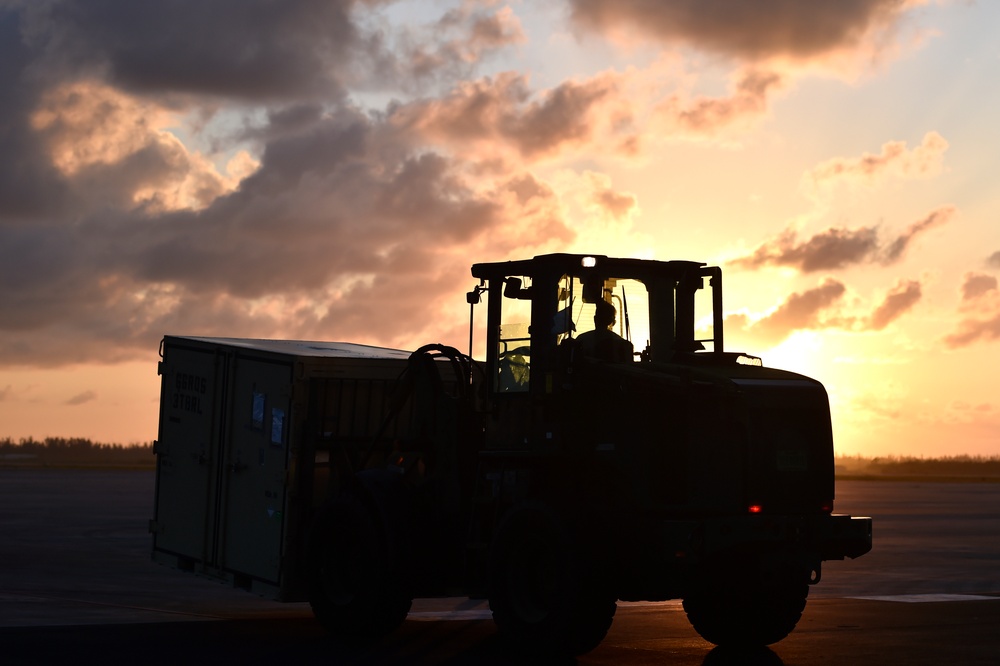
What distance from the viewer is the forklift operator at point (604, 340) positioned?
13281 mm

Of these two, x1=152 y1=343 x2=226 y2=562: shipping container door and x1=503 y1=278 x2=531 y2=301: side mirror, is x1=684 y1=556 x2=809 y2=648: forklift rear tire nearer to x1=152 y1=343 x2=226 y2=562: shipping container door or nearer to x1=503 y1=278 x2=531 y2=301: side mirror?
x1=503 y1=278 x2=531 y2=301: side mirror

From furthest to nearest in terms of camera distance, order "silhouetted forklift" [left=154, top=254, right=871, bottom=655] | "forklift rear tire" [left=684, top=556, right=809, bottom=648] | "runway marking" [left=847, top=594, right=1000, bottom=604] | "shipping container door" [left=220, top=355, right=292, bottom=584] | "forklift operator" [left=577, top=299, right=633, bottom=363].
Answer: "runway marking" [left=847, top=594, right=1000, bottom=604] < "shipping container door" [left=220, top=355, right=292, bottom=584] < "forklift rear tire" [left=684, top=556, right=809, bottom=648] < "forklift operator" [left=577, top=299, right=633, bottom=363] < "silhouetted forklift" [left=154, top=254, right=871, bottom=655]

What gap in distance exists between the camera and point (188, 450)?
16.8 m

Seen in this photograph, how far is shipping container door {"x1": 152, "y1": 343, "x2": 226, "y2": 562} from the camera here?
1638 centimetres

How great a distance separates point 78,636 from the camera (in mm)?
14336

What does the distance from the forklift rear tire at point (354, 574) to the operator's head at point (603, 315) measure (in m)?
2.86

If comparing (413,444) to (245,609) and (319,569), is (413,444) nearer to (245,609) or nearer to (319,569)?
(319,569)

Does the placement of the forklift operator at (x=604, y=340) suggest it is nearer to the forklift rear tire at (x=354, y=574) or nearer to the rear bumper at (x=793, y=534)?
the rear bumper at (x=793, y=534)

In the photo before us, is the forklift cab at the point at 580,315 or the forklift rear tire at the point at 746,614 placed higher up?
the forklift cab at the point at 580,315

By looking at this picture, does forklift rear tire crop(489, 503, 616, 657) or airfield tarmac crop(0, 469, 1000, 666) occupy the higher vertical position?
forklift rear tire crop(489, 503, 616, 657)

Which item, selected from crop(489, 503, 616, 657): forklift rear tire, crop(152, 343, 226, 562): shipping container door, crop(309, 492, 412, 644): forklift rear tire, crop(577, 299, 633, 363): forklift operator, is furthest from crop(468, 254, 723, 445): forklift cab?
crop(152, 343, 226, 562): shipping container door

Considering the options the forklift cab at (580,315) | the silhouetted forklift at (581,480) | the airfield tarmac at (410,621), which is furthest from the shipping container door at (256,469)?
the forklift cab at (580,315)

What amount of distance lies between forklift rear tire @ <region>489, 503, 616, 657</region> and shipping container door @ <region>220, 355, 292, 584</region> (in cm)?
299

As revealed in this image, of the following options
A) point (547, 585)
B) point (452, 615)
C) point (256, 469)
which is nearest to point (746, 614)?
point (547, 585)
